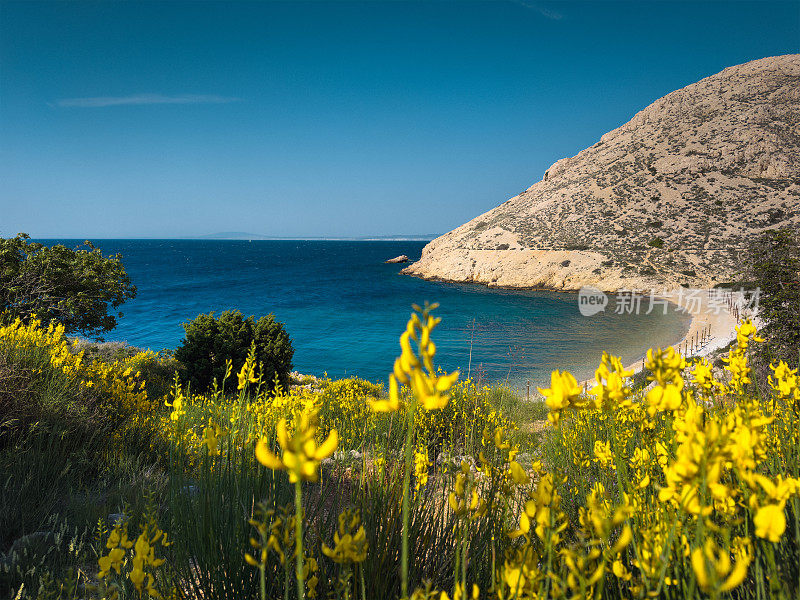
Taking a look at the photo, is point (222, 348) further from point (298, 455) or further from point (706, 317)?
point (706, 317)

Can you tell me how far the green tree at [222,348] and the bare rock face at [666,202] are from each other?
2960cm

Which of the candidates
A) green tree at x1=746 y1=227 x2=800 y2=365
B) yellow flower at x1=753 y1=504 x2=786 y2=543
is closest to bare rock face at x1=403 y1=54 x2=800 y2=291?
green tree at x1=746 y1=227 x2=800 y2=365

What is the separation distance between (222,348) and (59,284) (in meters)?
4.05

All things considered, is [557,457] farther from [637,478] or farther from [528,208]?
[528,208]

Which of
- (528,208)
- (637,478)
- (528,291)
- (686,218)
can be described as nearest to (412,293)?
(528,291)

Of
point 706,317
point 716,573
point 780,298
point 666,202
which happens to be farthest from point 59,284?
point 666,202

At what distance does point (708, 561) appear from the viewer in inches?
32.3

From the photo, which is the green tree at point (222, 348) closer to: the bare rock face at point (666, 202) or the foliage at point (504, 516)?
the foliage at point (504, 516)

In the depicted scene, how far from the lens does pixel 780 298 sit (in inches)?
270

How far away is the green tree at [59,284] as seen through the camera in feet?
29.6

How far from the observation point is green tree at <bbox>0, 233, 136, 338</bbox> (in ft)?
29.6

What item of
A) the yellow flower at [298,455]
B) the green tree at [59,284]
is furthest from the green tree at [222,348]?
the yellow flower at [298,455]

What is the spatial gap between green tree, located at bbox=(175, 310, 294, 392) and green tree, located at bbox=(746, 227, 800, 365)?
9.82 metres

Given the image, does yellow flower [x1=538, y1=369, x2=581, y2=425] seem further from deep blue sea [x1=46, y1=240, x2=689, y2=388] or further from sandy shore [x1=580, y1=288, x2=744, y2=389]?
sandy shore [x1=580, y1=288, x2=744, y2=389]
